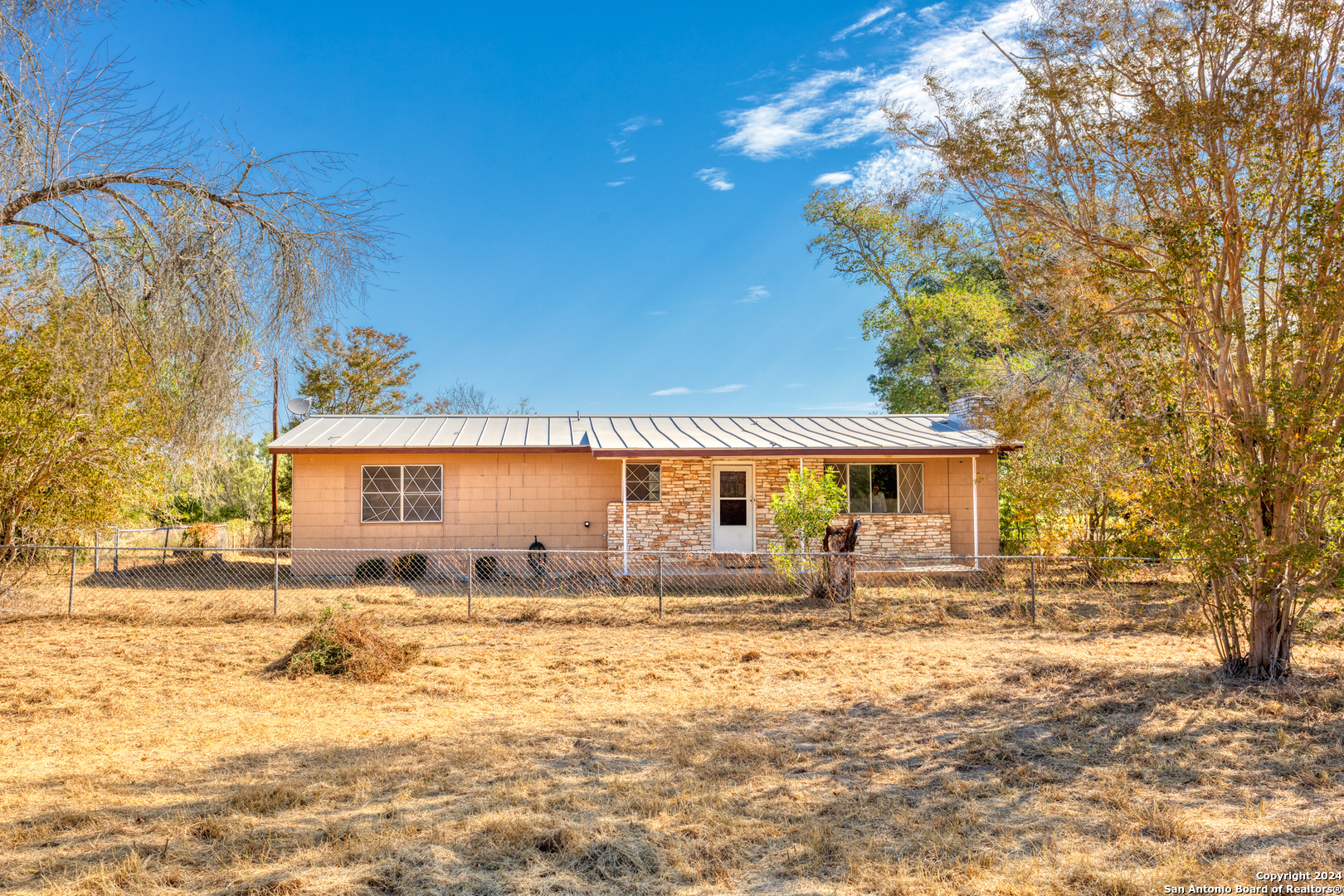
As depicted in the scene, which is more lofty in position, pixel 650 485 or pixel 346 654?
pixel 650 485

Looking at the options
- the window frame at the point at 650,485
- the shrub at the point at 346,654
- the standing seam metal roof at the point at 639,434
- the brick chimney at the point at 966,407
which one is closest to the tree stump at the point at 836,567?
the standing seam metal roof at the point at 639,434

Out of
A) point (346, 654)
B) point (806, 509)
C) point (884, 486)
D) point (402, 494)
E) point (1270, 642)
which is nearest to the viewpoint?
point (1270, 642)

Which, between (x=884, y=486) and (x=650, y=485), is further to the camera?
(x=884, y=486)

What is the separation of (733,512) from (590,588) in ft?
12.3

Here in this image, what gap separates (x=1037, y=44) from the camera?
327 inches

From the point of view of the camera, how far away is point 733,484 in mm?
16516

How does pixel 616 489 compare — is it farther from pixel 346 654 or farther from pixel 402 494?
pixel 346 654

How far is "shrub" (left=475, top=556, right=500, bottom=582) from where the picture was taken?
15062mm

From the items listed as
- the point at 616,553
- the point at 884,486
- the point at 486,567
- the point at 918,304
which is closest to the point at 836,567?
the point at 616,553

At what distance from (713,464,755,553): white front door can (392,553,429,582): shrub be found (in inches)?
227

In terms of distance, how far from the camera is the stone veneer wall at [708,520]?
1600 centimetres

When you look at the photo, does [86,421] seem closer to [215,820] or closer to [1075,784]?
[215,820]

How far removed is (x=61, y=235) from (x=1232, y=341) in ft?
31.4

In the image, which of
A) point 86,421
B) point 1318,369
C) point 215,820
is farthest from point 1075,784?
point 86,421
